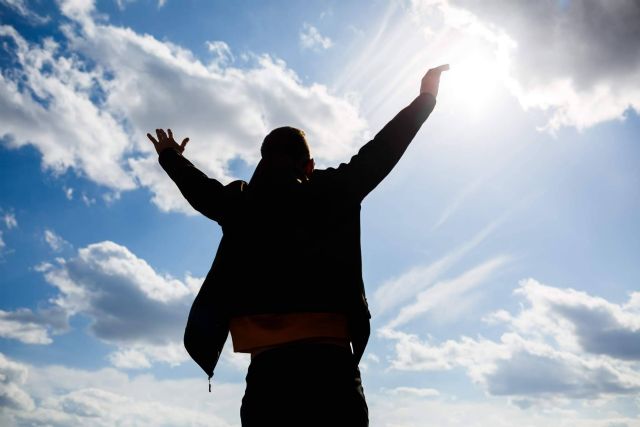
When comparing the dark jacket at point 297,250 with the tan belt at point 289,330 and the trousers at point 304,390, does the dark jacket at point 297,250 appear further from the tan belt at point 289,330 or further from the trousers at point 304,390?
the trousers at point 304,390

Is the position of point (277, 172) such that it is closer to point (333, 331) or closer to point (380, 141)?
point (380, 141)

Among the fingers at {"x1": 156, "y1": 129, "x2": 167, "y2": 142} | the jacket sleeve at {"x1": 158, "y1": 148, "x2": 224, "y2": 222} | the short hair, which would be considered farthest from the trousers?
the fingers at {"x1": 156, "y1": 129, "x2": 167, "y2": 142}

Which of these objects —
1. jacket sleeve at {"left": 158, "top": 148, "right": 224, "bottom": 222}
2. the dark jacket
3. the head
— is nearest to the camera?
the dark jacket

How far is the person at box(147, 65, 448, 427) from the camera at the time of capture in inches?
128

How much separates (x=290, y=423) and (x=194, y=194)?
6.46 ft

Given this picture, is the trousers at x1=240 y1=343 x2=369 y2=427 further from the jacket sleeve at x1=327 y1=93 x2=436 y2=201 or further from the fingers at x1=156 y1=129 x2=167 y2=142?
the fingers at x1=156 y1=129 x2=167 y2=142

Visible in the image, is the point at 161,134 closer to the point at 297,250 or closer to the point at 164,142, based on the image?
the point at 164,142

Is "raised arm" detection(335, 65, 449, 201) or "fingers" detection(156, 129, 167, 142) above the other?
"fingers" detection(156, 129, 167, 142)

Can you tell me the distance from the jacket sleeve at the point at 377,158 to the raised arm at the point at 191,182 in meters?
1.02

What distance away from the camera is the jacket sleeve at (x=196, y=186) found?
410 centimetres

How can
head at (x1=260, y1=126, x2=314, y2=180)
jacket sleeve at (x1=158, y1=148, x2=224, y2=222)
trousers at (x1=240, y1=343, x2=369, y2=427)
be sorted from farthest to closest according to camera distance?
1. jacket sleeve at (x1=158, y1=148, x2=224, y2=222)
2. head at (x1=260, y1=126, x2=314, y2=180)
3. trousers at (x1=240, y1=343, x2=369, y2=427)

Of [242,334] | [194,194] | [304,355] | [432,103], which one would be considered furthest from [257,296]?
[432,103]

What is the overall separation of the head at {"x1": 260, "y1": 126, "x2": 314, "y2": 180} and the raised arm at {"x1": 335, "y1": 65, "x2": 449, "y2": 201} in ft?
1.34

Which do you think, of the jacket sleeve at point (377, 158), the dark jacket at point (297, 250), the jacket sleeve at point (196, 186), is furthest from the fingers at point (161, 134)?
the jacket sleeve at point (377, 158)
